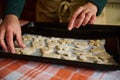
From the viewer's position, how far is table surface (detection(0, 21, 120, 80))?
22.6 inches

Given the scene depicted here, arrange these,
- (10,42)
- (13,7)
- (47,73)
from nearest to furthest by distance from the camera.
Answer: (47,73), (10,42), (13,7)

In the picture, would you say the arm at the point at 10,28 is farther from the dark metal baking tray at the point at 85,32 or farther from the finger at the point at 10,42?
the dark metal baking tray at the point at 85,32

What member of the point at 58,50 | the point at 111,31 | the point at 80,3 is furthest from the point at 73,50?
the point at 80,3

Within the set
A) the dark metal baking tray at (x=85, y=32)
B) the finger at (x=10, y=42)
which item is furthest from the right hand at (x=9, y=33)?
the dark metal baking tray at (x=85, y=32)

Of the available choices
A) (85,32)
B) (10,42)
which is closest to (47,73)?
(10,42)

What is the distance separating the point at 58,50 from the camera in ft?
2.56

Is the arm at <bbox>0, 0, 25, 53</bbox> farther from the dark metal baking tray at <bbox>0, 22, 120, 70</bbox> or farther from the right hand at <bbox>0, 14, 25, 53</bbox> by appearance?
the dark metal baking tray at <bbox>0, 22, 120, 70</bbox>

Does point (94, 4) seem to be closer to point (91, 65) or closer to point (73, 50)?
point (73, 50)

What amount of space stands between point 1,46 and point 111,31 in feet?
1.34

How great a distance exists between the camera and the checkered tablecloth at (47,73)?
22.6 inches

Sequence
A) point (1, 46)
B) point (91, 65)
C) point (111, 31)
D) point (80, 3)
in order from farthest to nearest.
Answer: point (80, 3) < point (111, 31) < point (1, 46) < point (91, 65)

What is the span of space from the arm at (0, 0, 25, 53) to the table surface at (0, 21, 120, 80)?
9 centimetres

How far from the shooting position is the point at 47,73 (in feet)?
1.96

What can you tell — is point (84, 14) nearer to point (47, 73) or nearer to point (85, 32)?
point (85, 32)
